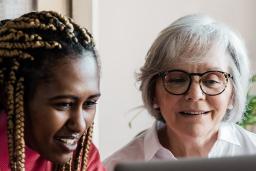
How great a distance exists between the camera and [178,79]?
3.89ft

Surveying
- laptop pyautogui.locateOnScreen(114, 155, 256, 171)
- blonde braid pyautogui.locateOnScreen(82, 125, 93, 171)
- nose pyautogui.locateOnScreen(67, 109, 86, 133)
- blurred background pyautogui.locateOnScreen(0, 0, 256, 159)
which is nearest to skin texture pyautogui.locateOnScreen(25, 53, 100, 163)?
nose pyautogui.locateOnScreen(67, 109, 86, 133)

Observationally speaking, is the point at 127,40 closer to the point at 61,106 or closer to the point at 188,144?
the point at 188,144

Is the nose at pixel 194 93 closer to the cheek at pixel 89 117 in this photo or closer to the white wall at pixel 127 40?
the cheek at pixel 89 117

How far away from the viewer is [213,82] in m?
1.18

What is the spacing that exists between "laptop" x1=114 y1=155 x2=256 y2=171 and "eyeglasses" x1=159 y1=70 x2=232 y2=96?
774 millimetres

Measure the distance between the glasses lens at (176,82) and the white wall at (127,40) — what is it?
3.10 ft

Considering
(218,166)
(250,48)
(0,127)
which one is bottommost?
(250,48)

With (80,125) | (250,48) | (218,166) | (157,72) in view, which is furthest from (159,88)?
(250,48)

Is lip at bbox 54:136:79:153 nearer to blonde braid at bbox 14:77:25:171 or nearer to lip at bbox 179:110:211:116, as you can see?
blonde braid at bbox 14:77:25:171

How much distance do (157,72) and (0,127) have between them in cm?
54

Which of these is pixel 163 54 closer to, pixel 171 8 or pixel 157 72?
pixel 157 72

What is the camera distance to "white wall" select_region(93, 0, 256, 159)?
2174mm

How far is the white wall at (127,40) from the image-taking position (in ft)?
7.13

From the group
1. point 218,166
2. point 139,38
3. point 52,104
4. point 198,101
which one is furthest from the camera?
point 139,38
